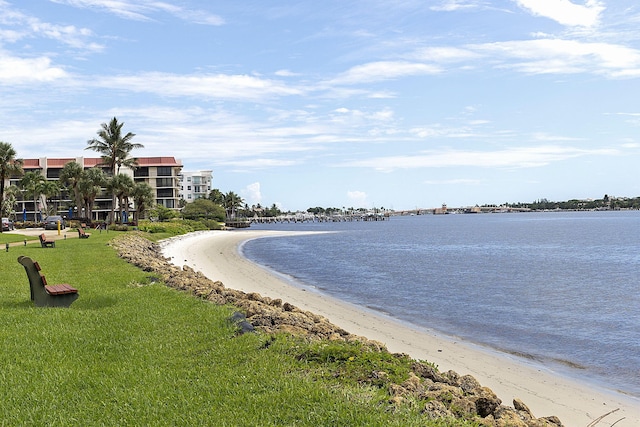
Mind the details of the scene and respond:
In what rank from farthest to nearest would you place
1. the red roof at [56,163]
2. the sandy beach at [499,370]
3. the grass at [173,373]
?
1. the red roof at [56,163]
2. the sandy beach at [499,370]
3. the grass at [173,373]

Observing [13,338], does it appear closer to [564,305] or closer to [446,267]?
[564,305]

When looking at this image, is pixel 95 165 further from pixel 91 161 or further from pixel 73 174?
pixel 73 174

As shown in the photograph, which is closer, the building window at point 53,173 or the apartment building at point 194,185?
the building window at point 53,173

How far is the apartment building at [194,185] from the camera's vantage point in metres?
163

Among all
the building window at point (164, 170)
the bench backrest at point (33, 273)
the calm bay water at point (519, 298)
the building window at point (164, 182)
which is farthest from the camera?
the building window at point (164, 182)

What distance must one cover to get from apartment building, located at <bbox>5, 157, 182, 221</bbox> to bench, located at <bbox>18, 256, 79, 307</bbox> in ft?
320

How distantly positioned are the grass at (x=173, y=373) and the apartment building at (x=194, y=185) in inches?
6009

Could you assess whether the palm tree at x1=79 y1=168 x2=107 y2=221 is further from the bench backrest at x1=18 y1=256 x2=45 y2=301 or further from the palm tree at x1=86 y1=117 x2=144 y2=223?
the bench backrest at x1=18 y1=256 x2=45 y2=301

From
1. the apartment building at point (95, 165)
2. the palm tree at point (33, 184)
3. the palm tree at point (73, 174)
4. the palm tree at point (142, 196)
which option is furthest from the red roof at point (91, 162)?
the palm tree at point (73, 174)

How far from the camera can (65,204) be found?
A: 371ft

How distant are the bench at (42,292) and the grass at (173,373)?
19.3 inches

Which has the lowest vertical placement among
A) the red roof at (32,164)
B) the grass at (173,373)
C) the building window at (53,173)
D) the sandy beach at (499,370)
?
the sandy beach at (499,370)

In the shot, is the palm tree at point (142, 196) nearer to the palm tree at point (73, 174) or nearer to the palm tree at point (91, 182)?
the palm tree at point (91, 182)

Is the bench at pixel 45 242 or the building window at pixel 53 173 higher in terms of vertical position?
the building window at pixel 53 173
